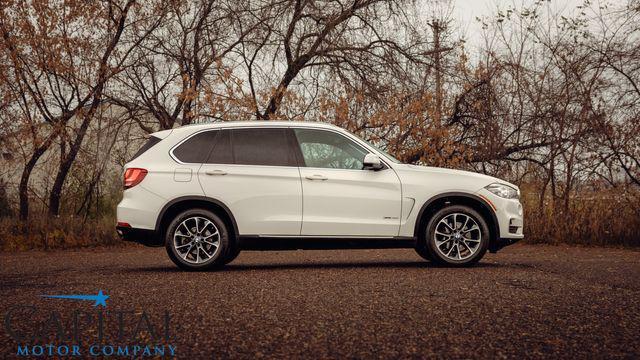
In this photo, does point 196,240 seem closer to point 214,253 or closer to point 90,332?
point 214,253

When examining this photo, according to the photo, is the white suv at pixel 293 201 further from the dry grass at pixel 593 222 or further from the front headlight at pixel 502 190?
the dry grass at pixel 593 222

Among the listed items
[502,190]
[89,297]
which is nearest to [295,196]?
[502,190]

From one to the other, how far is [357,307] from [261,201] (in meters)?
3.01

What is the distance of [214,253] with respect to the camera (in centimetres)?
838

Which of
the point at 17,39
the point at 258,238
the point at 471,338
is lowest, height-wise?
the point at 471,338

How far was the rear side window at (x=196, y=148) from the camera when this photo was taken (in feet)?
28.1

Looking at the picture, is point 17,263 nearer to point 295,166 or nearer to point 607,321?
point 295,166

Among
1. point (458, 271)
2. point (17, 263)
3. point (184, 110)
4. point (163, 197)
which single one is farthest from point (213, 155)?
point (184, 110)

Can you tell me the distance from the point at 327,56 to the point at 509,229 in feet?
32.2

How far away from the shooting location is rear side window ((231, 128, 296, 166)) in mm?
8547

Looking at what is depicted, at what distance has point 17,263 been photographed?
34.8 feet

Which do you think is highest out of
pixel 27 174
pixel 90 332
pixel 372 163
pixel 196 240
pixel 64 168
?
pixel 64 168

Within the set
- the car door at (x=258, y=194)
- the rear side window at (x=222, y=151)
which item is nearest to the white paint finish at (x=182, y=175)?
the car door at (x=258, y=194)

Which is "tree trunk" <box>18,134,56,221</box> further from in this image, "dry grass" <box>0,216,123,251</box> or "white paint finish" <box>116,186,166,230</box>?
"white paint finish" <box>116,186,166,230</box>
